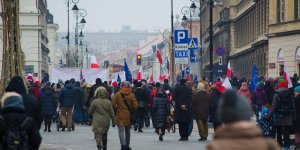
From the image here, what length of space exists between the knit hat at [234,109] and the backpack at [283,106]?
39.3ft

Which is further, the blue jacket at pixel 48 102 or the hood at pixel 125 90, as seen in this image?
the blue jacket at pixel 48 102

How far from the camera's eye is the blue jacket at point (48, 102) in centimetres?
2997

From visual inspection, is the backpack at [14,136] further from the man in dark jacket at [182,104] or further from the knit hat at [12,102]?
the man in dark jacket at [182,104]

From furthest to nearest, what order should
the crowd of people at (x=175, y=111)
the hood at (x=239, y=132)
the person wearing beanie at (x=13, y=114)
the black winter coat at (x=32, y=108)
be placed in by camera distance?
1. the black winter coat at (x=32, y=108)
2. the person wearing beanie at (x=13, y=114)
3. the crowd of people at (x=175, y=111)
4. the hood at (x=239, y=132)

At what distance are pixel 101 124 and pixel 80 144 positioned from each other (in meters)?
4.62

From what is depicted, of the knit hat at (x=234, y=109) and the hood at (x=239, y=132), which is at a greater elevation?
the knit hat at (x=234, y=109)

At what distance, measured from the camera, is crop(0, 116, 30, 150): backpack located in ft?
34.0

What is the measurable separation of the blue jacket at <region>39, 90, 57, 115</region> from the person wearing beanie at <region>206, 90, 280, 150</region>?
917 inches

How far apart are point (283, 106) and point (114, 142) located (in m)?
6.49

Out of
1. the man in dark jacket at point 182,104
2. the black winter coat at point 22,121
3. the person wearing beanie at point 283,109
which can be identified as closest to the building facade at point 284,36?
the man in dark jacket at point 182,104

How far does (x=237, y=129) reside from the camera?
6.76 m

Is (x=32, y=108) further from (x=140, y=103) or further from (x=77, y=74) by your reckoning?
(x=77, y=74)

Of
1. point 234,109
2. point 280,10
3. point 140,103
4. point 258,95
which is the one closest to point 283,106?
point 140,103

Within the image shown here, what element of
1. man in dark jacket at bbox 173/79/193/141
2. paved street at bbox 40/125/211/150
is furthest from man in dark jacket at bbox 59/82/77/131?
man in dark jacket at bbox 173/79/193/141
